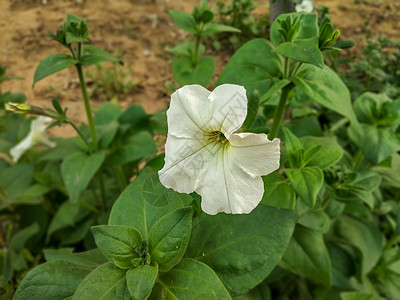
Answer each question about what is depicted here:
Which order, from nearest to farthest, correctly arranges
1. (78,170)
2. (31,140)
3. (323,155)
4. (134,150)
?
(323,155) → (78,170) → (134,150) → (31,140)

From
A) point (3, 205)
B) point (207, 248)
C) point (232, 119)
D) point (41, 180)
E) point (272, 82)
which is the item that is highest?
point (232, 119)

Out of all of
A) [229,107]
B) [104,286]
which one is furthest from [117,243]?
[229,107]

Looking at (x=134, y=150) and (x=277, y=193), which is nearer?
(x=277, y=193)

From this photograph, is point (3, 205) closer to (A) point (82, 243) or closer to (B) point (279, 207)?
(A) point (82, 243)

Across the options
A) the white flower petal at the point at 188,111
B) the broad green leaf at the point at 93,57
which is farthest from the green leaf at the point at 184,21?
the white flower petal at the point at 188,111

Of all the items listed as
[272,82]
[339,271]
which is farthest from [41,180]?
[339,271]

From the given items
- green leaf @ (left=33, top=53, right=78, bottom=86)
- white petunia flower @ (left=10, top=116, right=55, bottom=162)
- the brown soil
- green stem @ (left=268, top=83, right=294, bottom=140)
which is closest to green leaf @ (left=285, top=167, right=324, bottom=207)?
green stem @ (left=268, top=83, right=294, bottom=140)

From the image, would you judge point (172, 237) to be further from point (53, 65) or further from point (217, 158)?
point (53, 65)
